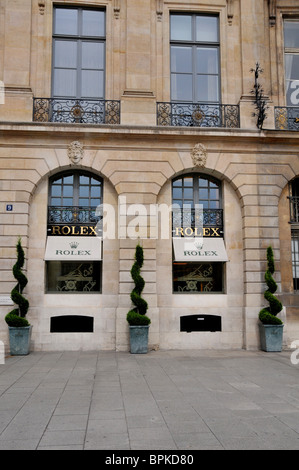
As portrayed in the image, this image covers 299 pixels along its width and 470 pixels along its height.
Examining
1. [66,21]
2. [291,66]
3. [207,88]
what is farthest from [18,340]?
[291,66]

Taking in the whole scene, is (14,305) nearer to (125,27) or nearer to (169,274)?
(169,274)

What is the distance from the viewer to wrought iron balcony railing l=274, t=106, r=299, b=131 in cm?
1430

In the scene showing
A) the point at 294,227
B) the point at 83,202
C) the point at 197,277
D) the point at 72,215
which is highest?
the point at 83,202

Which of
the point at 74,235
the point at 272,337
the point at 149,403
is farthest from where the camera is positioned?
the point at 74,235

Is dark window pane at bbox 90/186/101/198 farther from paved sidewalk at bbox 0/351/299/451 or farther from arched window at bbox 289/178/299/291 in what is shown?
arched window at bbox 289/178/299/291

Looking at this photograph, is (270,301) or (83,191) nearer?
(270,301)

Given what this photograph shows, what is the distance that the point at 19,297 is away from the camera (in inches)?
469

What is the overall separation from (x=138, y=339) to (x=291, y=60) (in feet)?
38.3

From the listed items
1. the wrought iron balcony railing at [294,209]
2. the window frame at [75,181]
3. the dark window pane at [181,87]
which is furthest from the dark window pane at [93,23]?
the wrought iron balcony railing at [294,209]

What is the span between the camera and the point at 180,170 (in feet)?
44.5

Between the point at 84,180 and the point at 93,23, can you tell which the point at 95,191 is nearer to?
the point at 84,180

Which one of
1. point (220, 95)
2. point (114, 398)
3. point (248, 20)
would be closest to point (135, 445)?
point (114, 398)

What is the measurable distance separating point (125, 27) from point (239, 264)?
363 inches

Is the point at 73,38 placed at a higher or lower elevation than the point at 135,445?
higher
